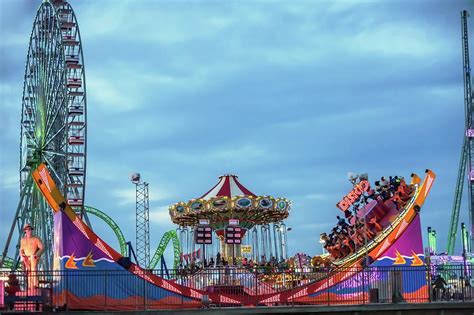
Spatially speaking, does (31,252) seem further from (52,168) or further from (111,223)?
(111,223)

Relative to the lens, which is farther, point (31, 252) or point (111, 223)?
point (111, 223)

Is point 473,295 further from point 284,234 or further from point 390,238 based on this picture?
point 284,234

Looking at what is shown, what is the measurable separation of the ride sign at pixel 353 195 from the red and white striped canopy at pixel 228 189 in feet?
24.6

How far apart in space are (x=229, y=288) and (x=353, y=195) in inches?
673

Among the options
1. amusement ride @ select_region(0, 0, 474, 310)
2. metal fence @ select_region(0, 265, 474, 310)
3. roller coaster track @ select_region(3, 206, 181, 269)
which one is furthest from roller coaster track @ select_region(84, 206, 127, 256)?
metal fence @ select_region(0, 265, 474, 310)

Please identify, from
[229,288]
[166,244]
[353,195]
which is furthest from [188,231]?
[166,244]

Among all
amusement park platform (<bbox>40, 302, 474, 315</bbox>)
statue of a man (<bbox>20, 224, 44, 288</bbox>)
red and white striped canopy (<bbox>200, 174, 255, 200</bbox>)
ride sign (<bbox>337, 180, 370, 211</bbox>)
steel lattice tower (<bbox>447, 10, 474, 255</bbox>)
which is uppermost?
steel lattice tower (<bbox>447, 10, 474, 255</bbox>)

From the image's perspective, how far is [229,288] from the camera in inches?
1308

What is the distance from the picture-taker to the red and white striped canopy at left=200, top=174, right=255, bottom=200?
55906 mm

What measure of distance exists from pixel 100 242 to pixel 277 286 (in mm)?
7355

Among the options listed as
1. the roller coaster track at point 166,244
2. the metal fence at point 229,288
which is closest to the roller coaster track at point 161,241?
the roller coaster track at point 166,244

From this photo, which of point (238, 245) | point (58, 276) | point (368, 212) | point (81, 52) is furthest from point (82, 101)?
point (58, 276)

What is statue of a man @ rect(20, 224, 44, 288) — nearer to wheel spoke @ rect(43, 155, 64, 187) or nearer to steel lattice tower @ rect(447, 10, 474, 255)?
wheel spoke @ rect(43, 155, 64, 187)

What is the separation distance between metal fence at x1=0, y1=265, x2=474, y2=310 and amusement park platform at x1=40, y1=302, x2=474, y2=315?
49.8 inches
